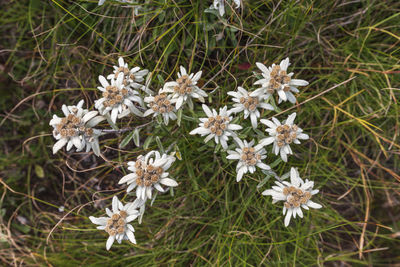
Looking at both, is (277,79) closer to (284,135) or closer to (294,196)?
(284,135)

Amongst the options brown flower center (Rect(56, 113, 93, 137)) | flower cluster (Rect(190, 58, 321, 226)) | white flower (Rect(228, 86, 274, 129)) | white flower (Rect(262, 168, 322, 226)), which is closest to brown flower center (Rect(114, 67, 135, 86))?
brown flower center (Rect(56, 113, 93, 137))

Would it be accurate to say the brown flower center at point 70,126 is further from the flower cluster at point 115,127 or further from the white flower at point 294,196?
the white flower at point 294,196

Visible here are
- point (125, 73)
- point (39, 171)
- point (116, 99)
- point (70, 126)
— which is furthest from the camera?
point (39, 171)

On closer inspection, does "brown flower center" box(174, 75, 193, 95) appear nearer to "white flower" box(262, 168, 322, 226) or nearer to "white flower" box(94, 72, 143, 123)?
"white flower" box(94, 72, 143, 123)

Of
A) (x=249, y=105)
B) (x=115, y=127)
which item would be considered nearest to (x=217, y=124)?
(x=249, y=105)

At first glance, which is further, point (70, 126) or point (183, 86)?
point (183, 86)

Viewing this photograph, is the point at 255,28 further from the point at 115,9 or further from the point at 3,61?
the point at 3,61
